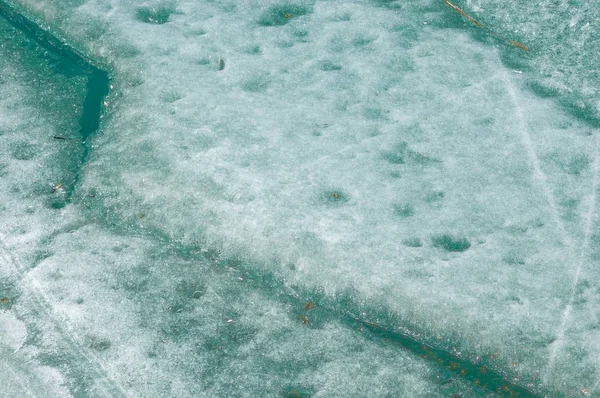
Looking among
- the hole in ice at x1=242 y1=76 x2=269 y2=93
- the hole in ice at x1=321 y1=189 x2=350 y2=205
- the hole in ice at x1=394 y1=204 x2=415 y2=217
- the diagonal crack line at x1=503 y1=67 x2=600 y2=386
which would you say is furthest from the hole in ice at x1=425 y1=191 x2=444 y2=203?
the hole in ice at x1=242 y1=76 x2=269 y2=93

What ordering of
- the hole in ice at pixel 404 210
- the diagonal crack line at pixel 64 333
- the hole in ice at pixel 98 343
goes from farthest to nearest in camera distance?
the hole in ice at pixel 404 210 → the hole in ice at pixel 98 343 → the diagonal crack line at pixel 64 333

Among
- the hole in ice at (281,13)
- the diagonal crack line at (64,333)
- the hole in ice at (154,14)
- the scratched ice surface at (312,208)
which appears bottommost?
the diagonal crack line at (64,333)

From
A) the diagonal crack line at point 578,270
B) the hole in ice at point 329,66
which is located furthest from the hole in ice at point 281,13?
the diagonal crack line at point 578,270

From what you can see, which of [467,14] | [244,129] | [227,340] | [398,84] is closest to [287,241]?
[227,340]

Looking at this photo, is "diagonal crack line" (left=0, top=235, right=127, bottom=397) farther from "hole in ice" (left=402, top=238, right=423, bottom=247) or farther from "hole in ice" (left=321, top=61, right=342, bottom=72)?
"hole in ice" (left=321, top=61, right=342, bottom=72)

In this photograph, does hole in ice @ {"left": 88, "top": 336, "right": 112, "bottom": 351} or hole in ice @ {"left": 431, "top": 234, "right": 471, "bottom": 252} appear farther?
hole in ice @ {"left": 431, "top": 234, "right": 471, "bottom": 252}

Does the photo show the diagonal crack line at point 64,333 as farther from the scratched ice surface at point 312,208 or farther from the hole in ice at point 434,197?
the hole in ice at point 434,197
